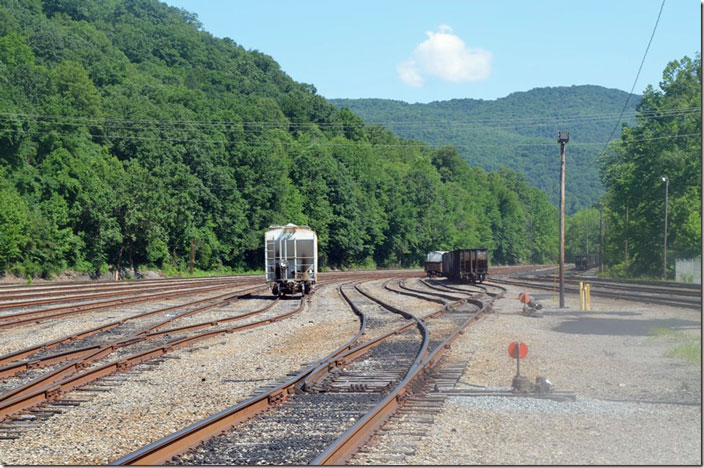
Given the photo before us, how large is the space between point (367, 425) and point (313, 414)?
3.95 ft

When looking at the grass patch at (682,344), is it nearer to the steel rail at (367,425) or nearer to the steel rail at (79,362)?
the steel rail at (367,425)

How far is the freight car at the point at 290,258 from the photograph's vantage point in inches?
1449

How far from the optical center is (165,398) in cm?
1119

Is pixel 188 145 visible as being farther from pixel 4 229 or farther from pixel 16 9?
pixel 16 9

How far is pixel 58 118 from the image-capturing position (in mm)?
71312

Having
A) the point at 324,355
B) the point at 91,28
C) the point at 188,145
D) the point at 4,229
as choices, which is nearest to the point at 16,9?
the point at 91,28

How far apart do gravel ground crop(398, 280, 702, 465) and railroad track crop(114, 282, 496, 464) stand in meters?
0.74

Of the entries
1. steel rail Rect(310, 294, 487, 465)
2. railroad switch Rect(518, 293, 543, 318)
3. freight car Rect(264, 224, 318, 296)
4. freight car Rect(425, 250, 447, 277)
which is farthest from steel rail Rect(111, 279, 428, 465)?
freight car Rect(425, 250, 447, 277)

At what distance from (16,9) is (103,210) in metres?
93.7

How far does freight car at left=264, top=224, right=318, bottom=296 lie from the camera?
36812mm

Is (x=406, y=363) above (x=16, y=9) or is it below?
below

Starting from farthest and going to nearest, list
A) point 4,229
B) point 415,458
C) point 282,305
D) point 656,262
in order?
point 656,262
point 4,229
point 282,305
point 415,458

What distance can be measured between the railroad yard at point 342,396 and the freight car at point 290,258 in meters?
13.9

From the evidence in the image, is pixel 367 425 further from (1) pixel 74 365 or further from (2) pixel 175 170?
(2) pixel 175 170
